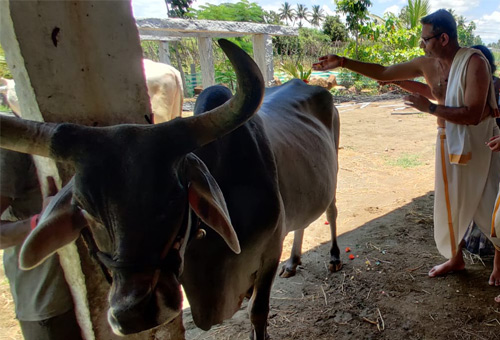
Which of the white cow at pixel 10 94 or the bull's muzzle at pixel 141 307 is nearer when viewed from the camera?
the bull's muzzle at pixel 141 307

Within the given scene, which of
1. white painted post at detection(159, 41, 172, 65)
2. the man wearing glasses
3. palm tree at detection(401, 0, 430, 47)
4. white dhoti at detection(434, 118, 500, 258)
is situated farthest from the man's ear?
palm tree at detection(401, 0, 430, 47)

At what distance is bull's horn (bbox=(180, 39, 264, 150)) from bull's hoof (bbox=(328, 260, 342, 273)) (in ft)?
7.82

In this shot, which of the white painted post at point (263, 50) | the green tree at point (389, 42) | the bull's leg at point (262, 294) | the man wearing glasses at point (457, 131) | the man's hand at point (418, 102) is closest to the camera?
the bull's leg at point (262, 294)

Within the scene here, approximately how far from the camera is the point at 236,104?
49.8 inches

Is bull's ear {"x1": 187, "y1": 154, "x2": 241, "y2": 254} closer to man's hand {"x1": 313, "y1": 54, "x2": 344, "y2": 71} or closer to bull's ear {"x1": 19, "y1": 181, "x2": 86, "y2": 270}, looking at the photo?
bull's ear {"x1": 19, "y1": 181, "x2": 86, "y2": 270}

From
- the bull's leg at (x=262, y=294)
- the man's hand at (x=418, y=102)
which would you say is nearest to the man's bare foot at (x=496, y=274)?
the man's hand at (x=418, y=102)

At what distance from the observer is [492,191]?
2.79m

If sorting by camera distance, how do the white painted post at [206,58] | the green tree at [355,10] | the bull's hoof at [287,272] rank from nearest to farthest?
the bull's hoof at [287,272], the white painted post at [206,58], the green tree at [355,10]

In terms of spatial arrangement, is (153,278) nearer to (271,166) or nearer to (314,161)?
(271,166)

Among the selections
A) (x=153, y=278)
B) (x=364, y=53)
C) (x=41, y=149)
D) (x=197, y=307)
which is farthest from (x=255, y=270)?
(x=364, y=53)

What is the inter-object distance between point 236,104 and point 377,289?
238 centimetres

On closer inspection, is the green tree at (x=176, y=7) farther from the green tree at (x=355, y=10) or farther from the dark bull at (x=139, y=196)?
the dark bull at (x=139, y=196)

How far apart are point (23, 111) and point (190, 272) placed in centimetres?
106

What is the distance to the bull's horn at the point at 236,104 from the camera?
1.24 metres
